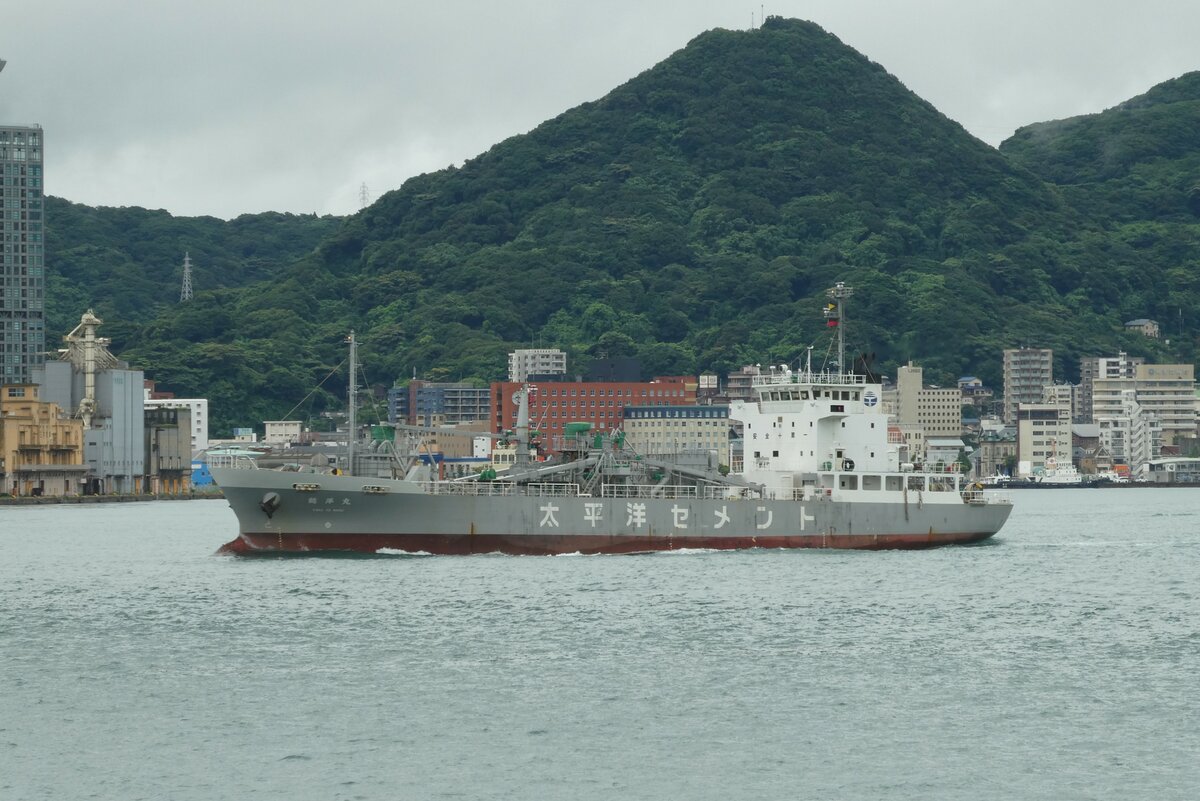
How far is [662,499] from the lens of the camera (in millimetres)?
59375

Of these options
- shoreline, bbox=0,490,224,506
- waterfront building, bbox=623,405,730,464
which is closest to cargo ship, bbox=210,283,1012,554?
shoreline, bbox=0,490,224,506

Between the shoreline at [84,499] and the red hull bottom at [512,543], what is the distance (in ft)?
236

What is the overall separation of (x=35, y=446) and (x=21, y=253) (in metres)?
32.3

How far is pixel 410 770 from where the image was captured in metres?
27.1

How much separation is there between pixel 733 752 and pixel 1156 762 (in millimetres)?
6399

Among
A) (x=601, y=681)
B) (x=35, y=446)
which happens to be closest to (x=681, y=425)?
(x=35, y=446)

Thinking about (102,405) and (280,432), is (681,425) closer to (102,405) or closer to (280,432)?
(280,432)

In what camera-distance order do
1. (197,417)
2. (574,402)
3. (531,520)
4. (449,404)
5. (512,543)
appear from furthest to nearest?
(449,404)
(197,417)
(574,402)
(512,543)
(531,520)

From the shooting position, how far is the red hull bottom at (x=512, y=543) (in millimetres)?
57188

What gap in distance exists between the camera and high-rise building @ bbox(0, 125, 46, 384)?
6176 inches

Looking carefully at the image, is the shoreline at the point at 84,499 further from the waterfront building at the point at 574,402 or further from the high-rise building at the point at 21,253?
the waterfront building at the point at 574,402

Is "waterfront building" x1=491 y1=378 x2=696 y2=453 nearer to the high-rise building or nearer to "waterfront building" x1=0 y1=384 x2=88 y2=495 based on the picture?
the high-rise building

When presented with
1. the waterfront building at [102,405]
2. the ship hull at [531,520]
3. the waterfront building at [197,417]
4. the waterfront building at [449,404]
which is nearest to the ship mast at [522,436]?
the ship hull at [531,520]

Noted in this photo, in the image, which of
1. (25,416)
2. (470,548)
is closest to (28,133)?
(25,416)
